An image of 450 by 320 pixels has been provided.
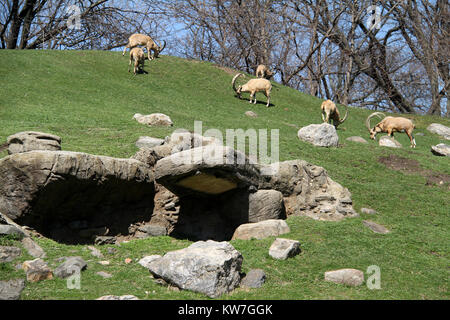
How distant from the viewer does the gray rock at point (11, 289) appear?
685cm

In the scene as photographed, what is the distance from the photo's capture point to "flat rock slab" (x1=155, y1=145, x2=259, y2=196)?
9.92 m

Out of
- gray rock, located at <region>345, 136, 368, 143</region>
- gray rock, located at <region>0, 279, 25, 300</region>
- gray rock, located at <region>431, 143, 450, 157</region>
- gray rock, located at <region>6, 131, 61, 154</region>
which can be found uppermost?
gray rock, located at <region>345, 136, 368, 143</region>

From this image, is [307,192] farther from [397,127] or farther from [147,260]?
[397,127]

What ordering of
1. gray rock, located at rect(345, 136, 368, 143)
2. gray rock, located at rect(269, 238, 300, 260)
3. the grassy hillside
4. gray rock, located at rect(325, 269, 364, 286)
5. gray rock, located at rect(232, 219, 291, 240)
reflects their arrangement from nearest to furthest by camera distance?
the grassy hillside, gray rock, located at rect(325, 269, 364, 286), gray rock, located at rect(269, 238, 300, 260), gray rock, located at rect(232, 219, 291, 240), gray rock, located at rect(345, 136, 368, 143)

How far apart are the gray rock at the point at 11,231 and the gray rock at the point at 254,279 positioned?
3896mm

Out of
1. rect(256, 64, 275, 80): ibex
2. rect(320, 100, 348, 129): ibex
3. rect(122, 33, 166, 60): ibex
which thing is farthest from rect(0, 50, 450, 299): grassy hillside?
rect(256, 64, 275, 80): ibex

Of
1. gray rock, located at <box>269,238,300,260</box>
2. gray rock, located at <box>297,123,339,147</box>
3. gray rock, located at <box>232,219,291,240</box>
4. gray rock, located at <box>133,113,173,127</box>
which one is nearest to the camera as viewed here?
gray rock, located at <box>269,238,300,260</box>

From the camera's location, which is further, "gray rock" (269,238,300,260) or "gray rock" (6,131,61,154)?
"gray rock" (6,131,61,154)

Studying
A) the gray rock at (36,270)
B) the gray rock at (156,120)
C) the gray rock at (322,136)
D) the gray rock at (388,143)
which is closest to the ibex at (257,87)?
the gray rock at (388,143)

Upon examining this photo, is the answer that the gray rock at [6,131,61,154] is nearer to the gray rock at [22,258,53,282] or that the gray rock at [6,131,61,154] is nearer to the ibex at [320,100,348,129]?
the gray rock at [22,258,53,282]

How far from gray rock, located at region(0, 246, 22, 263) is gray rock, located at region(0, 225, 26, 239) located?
1.20 feet

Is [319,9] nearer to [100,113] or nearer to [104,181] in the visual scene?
[100,113]

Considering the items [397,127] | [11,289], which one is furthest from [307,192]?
[397,127]

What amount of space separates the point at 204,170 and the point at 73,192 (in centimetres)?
262
